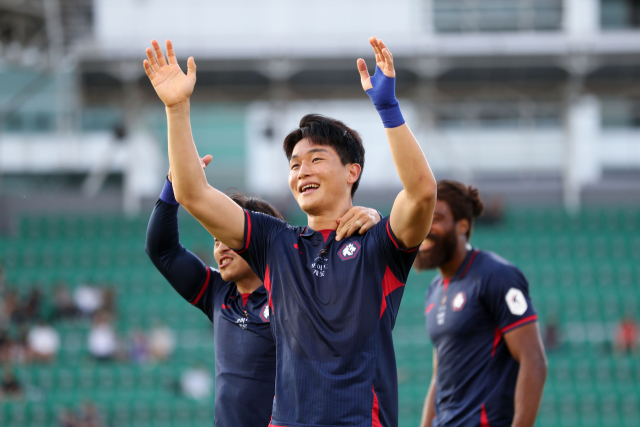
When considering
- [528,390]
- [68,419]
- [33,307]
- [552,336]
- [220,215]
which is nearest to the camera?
[220,215]

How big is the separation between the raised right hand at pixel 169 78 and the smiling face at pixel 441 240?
1.80m

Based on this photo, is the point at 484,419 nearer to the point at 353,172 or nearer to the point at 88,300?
the point at 353,172

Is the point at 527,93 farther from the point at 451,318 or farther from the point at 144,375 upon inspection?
the point at 451,318

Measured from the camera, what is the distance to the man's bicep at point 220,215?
7.98 feet

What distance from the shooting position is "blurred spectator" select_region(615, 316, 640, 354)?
12.8 m

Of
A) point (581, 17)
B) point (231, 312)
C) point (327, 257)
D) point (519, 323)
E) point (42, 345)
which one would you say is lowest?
point (42, 345)

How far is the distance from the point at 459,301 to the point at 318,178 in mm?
1462

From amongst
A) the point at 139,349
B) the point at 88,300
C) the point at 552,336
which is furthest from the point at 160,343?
the point at 552,336

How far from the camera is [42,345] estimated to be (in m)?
12.7

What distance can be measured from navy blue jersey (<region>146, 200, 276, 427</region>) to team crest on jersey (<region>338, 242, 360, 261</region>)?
76 cm

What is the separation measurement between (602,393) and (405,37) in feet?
31.3

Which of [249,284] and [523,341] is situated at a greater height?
[249,284]

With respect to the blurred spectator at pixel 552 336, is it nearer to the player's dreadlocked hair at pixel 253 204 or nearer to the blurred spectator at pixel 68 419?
the blurred spectator at pixel 68 419

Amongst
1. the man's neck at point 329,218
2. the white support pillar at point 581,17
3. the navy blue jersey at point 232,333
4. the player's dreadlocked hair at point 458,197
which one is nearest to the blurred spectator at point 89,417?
the navy blue jersey at point 232,333
